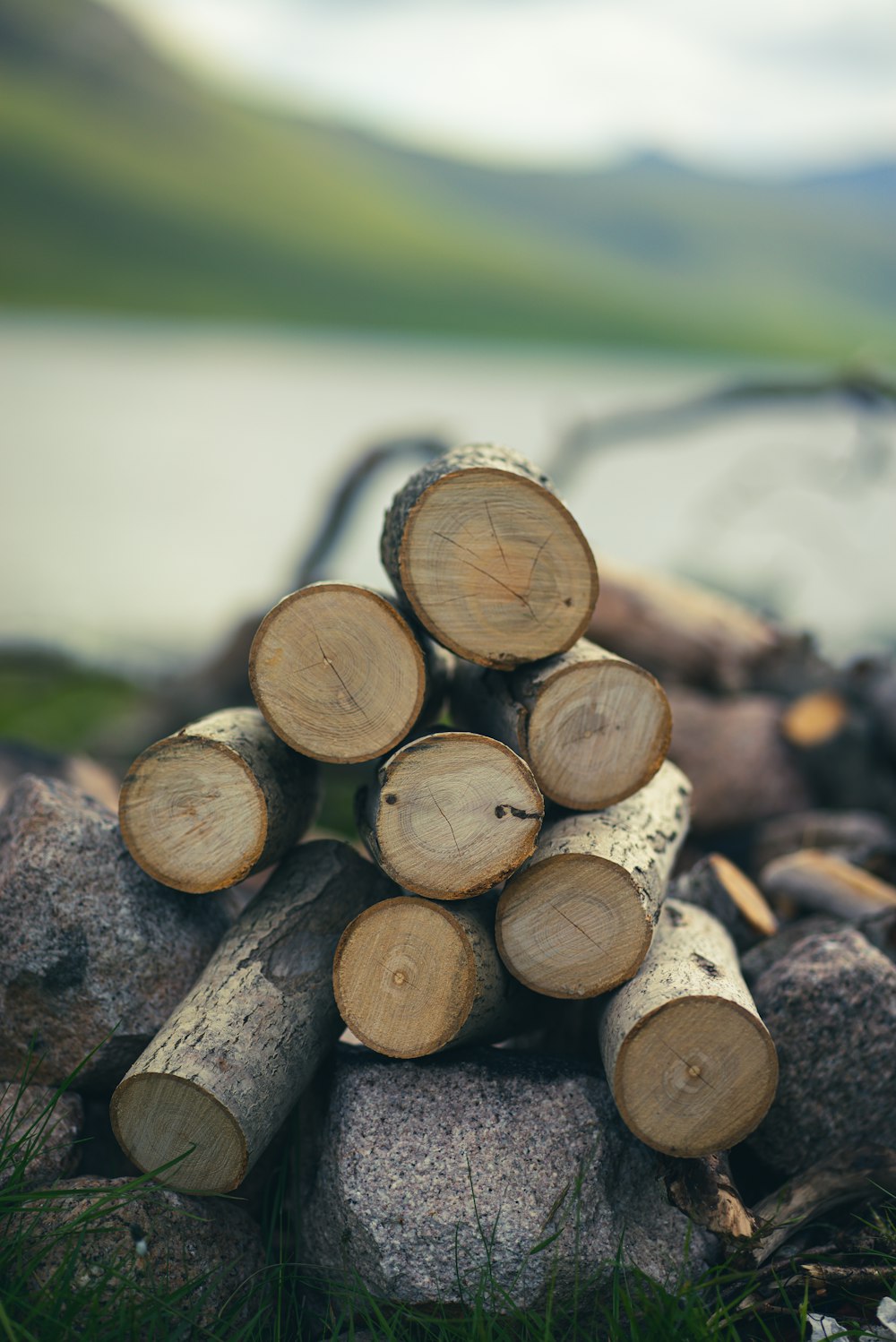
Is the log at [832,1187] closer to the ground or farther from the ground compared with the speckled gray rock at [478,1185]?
closer to the ground

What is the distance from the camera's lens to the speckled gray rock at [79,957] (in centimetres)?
275

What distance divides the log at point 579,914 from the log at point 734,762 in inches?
108

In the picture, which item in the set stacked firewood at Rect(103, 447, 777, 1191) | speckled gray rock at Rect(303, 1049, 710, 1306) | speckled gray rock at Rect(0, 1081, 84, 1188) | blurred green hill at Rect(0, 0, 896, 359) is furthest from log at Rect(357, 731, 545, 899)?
blurred green hill at Rect(0, 0, 896, 359)

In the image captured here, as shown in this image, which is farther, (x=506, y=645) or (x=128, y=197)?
(x=128, y=197)

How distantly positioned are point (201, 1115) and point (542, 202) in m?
134

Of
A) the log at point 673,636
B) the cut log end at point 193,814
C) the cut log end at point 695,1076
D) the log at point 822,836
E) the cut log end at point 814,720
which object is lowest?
the log at point 822,836

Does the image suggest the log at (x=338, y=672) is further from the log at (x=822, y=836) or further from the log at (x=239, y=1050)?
the log at (x=822, y=836)

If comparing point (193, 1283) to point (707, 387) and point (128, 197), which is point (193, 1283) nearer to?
point (707, 387)

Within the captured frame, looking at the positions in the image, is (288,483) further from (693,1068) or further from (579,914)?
(693,1068)

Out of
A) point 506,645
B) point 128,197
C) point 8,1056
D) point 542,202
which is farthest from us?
point 542,202

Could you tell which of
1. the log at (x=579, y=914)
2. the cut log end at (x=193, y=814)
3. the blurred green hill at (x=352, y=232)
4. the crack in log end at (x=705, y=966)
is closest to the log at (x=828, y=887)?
the crack in log end at (x=705, y=966)

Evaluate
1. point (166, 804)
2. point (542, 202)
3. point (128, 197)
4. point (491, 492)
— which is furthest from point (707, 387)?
point (542, 202)

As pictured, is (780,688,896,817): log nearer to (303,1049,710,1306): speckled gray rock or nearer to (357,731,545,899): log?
(303,1049,710,1306): speckled gray rock

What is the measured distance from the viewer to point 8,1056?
2.79 meters
